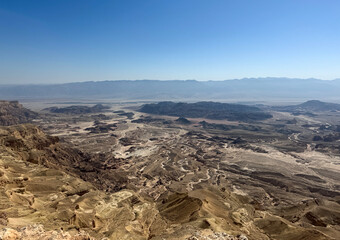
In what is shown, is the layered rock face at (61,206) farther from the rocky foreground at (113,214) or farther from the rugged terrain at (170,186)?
the rugged terrain at (170,186)

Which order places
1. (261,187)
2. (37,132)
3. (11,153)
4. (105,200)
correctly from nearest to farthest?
1. (105,200)
2. (11,153)
3. (261,187)
4. (37,132)

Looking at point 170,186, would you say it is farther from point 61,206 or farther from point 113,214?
point 61,206

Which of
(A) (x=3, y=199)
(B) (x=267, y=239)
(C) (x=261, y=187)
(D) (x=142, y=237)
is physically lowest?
(C) (x=261, y=187)

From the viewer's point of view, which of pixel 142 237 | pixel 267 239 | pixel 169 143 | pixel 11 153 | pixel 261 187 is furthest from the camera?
pixel 169 143

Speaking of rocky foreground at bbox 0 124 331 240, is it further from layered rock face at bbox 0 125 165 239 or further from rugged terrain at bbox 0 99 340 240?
rugged terrain at bbox 0 99 340 240

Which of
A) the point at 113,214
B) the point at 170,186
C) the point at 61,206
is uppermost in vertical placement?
the point at 61,206

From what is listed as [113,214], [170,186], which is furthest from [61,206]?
[170,186]

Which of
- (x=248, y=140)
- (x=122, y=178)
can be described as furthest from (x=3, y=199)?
(x=248, y=140)

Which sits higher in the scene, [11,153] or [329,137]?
[11,153]

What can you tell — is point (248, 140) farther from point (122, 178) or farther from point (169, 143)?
point (122, 178)

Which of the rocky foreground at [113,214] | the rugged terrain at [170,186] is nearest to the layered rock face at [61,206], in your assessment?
the rocky foreground at [113,214]
